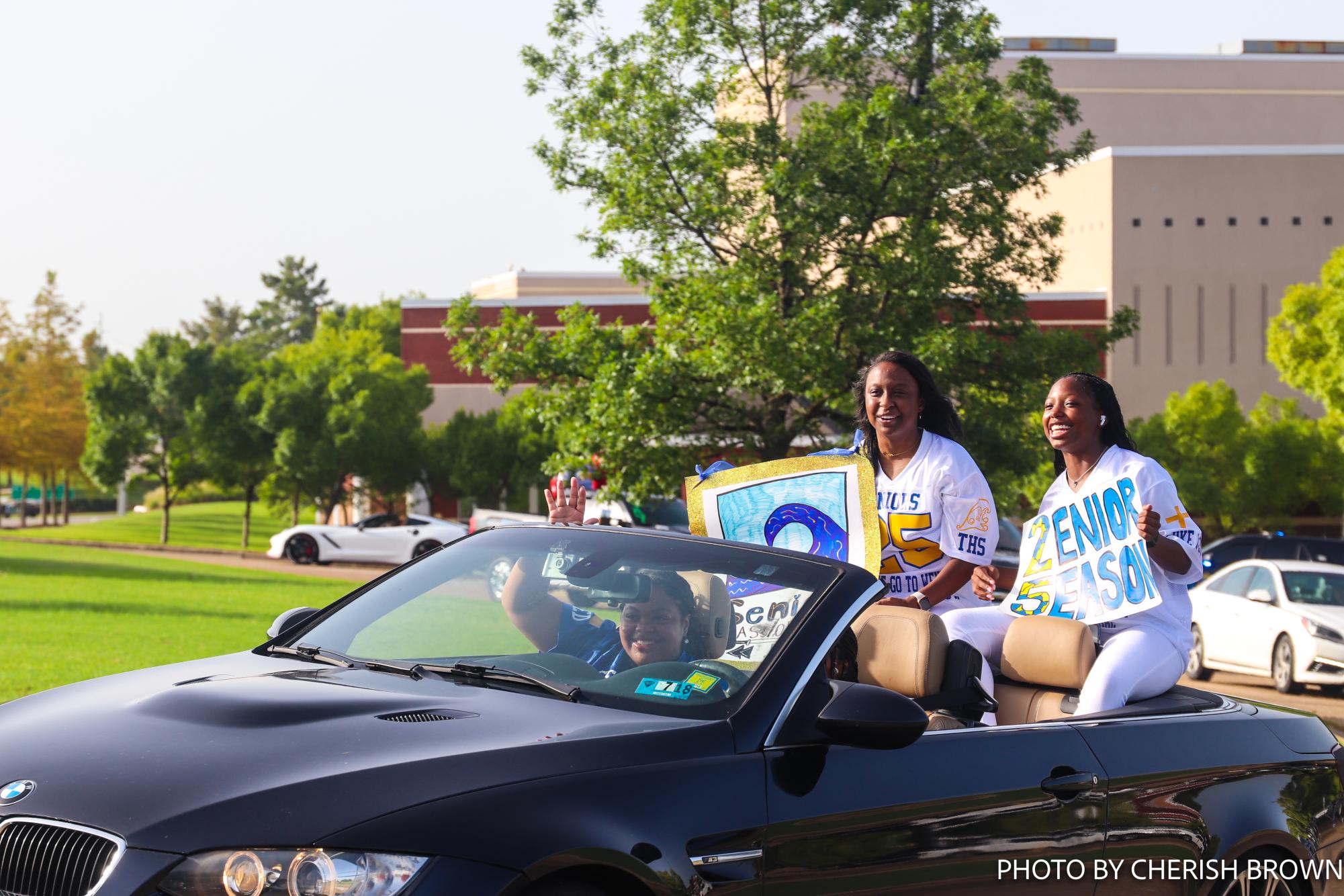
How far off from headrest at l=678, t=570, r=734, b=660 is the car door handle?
96cm

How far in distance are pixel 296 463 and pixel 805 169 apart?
33.1 meters

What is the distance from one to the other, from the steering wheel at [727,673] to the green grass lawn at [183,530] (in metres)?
52.7

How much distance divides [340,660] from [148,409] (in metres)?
55.2

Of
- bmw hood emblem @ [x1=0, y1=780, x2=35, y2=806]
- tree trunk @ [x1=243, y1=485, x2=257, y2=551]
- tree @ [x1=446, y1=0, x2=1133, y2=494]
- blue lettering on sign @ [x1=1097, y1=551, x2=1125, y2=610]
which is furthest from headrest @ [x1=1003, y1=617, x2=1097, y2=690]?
tree trunk @ [x1=243, y1=485, x2=257, y2=551]

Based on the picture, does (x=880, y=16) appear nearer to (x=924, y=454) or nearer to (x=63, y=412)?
(x=924, y=454)

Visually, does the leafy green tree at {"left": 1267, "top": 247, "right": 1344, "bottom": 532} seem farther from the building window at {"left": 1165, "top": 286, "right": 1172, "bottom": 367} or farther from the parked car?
the building window at {"left": 1165, "top": 286, "right": 1172, "bottom": 367}

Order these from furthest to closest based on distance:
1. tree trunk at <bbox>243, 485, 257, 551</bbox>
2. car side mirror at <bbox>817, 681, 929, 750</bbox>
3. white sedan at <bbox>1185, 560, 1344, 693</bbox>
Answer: tree trunk at <bbox>243, 485, 257, 551</bbox> → white sedan at <bbox>1185, 560, 1344, 693</bbox> → car side mirror at <bbox>817, 681, 929, 750</bbox>

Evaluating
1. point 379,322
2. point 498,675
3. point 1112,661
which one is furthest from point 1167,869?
point 379,322

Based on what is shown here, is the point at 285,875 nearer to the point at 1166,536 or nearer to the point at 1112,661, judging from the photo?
the point at 1112,661

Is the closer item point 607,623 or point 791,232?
point 607,623

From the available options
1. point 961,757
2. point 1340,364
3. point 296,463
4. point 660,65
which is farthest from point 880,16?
point 296,463

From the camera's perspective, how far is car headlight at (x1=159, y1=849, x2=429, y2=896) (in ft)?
9.60

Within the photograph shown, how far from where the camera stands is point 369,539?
39.6 m

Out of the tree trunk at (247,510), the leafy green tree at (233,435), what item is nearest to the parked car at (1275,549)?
the tree trunk at (247,510)
